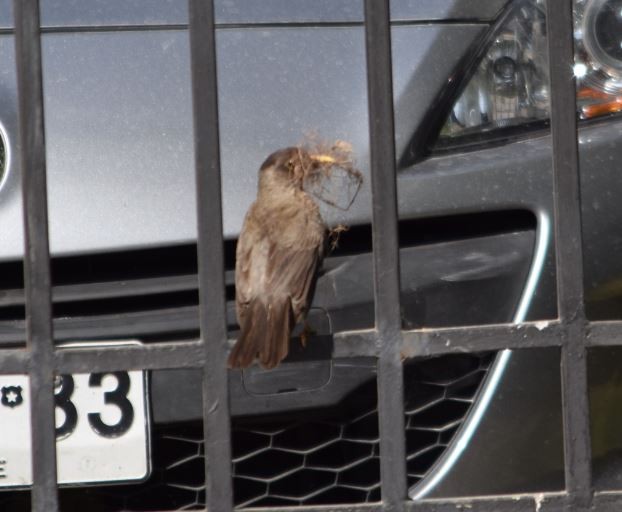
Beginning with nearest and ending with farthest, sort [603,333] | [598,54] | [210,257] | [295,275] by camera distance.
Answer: [210,257] → [603,333] → [295,275] → [598,54]

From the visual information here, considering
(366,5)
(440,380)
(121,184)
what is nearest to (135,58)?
(121,184)

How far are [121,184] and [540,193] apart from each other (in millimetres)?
916

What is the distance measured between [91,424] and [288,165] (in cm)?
70

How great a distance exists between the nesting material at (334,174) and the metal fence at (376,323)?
0.43 metres

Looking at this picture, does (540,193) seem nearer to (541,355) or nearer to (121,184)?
(541,355)

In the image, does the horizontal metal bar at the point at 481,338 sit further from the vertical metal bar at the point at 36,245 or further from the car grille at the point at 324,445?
the vertical metal bar at the point at 36,245

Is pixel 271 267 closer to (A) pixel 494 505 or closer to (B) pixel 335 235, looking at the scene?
(B) pixel 335 235

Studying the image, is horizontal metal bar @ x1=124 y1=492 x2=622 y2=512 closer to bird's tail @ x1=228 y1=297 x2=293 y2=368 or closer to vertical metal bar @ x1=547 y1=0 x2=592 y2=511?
vertical metal bar @ x1=547 y1=0 x2=592 y2=511

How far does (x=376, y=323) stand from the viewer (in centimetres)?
258

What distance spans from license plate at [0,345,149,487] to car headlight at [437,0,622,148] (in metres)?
0.95

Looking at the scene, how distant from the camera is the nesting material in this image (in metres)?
2.94

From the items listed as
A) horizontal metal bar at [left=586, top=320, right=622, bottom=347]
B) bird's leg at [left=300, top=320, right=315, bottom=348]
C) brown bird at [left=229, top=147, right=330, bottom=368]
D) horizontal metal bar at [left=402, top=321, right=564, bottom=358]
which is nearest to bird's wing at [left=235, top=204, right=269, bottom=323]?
brown bird at [left=229, top=147, right=330, bottom=368]

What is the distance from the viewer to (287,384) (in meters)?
2.96

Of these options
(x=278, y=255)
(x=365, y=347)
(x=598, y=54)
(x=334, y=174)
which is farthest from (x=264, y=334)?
(x=598, y=54)
